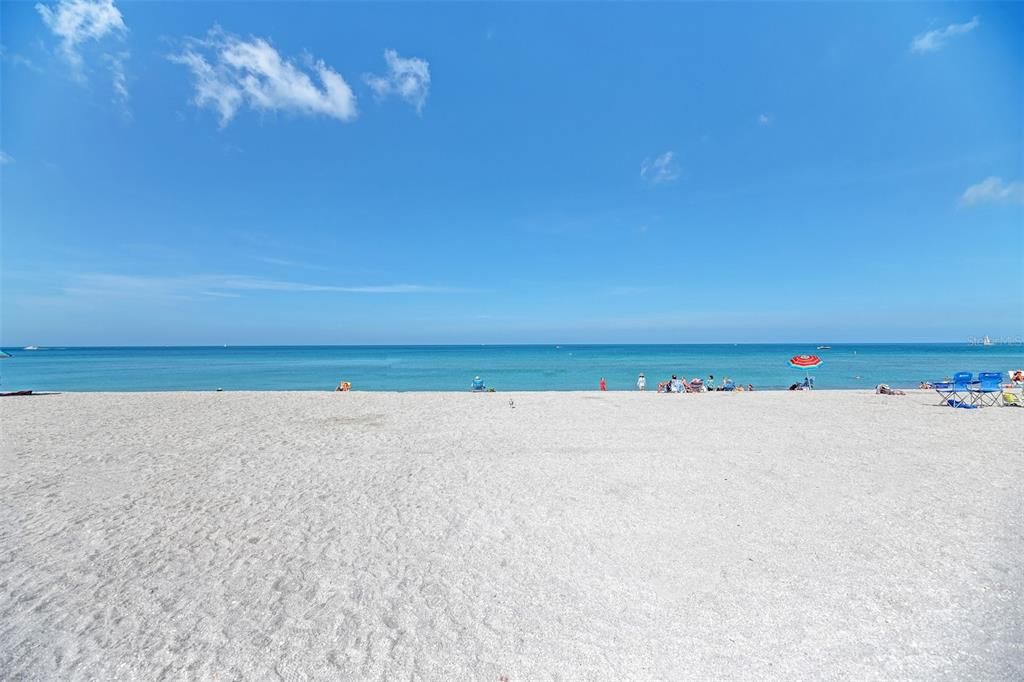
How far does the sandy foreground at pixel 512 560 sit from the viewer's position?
11.0ft

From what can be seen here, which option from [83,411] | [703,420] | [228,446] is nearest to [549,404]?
[703,420]

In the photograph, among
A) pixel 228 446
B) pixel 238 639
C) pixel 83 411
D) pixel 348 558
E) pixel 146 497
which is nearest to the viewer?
pixel 238 639

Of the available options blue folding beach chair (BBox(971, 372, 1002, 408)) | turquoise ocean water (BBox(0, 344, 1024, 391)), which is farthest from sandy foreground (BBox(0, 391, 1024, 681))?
turquoise ocean water (BBox(0, 344, 1024, 391))

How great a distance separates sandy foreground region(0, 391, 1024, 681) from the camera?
335 cm

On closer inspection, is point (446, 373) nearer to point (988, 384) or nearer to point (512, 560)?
point (988, 384)

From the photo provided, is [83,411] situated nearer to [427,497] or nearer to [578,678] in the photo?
[427,497]

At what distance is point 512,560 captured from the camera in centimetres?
471

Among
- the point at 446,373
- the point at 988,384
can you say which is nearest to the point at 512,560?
the point at 988,384

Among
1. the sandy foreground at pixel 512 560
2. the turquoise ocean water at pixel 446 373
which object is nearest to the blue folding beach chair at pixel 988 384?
the sandy foreground at pixel 512 560

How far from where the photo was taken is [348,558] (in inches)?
188

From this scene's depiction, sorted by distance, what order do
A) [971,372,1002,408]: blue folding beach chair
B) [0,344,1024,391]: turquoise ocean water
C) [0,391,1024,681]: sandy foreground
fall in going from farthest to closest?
[0,344,1024,391]: turquoise ocean water
[971,372,1002,408]: blue folding beach chair
[0,391,1024,681]: sandy foreground

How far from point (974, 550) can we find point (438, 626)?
5.65m

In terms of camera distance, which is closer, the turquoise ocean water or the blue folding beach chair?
the blue folding beach chair

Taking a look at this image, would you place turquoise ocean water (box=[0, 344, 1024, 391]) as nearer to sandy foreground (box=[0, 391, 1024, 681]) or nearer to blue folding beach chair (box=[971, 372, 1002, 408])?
blue folding beach chair (box=[971, 372, 1002, 408])
